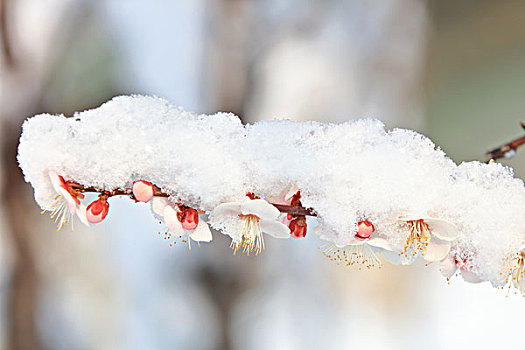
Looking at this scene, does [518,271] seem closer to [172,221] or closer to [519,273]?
[519,273]

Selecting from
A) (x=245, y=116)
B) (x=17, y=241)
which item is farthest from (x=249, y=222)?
(x=17, y=241)

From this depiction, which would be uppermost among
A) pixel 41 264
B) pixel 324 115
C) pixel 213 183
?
pixel 324 115

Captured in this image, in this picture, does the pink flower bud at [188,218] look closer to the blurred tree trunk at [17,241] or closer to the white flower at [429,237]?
the white flower at [429,237]

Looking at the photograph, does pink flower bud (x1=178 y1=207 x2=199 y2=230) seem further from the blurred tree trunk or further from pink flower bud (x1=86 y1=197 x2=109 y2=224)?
the blurred tree trunk

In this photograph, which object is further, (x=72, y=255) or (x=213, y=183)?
(x=72, y=255)

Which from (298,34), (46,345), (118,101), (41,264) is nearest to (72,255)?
(41,264)

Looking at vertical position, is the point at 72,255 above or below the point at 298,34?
below

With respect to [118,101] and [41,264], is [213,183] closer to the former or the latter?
[118,101]

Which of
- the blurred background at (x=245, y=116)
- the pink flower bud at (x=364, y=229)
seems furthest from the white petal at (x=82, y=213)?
the blurred background at (x=245, y=116)

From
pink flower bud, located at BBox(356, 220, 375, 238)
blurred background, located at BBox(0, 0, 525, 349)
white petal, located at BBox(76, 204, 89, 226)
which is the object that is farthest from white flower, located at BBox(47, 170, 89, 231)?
blurred background, located at BBox(0, 0, 525, 349)
